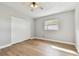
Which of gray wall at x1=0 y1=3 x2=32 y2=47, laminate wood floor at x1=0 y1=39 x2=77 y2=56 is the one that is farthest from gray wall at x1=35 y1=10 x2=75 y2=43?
gray wall at x1=0 y1=3 x2=32 y2=47

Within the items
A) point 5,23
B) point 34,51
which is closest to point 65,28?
point 34,51

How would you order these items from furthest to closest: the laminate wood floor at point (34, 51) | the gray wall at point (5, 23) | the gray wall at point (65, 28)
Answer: the gray wall at point (65, 28) < the gray wall at point (5, 23) < the laminate wood floor at point (34, 51)

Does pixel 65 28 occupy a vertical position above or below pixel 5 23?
below

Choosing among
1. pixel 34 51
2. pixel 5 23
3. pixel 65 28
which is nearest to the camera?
pixel 34 51

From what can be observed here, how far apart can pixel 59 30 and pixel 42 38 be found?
59cm

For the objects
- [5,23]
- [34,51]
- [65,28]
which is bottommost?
[34,51]

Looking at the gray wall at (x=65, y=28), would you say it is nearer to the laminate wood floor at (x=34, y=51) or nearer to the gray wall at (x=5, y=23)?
the laminate wood floor at (x=34, y=51)

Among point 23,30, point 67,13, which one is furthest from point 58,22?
point 23,30

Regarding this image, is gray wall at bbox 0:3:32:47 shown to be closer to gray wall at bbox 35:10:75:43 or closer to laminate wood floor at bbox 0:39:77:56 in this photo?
laminate wood floor at bbox 0:39:77:56

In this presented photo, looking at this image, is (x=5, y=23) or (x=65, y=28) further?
(x=65, y=28)

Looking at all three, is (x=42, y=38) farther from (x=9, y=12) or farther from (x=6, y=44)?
(x=9, y=12)

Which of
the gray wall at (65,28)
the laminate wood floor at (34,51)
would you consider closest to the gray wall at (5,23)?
the laminate wood floor at (34,51)

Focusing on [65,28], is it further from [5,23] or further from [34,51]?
[5,23]

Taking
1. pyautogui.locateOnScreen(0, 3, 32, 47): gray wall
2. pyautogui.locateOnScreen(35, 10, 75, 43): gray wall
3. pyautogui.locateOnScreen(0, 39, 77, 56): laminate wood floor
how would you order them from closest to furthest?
pyautogui.locateOnScreen(0, 39, 77, 56): laminate wood floor → pyautogui.locateOnScreen(0, 3, 32, 47): gray wall → pyautogui.locateOnScreen(35, 10, 75, 43): gray wall
